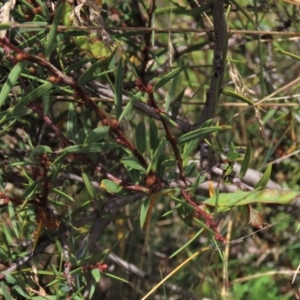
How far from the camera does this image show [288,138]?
165 centimetres

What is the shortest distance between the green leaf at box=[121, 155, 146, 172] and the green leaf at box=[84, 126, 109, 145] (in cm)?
7

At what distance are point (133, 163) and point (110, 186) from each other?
0.17ft

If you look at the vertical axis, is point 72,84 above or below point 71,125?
above

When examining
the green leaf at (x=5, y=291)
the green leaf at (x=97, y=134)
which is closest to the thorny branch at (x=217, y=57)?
the green leaf at (x=97, y=134)

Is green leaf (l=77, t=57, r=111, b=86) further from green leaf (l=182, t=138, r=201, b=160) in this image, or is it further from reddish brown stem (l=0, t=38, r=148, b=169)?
green leaf (l=182, t=138, r=201, b=160)

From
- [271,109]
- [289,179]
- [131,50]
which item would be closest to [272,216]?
[289,179]

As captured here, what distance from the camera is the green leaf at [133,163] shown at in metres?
0.93

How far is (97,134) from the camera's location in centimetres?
88

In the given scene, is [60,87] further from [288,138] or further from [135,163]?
[288,138]

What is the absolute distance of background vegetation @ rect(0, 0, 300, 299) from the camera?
0.90m

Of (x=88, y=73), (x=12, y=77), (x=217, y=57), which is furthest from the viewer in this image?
(x=217, y=57)

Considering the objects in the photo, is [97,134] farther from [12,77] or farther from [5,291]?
[5,291]

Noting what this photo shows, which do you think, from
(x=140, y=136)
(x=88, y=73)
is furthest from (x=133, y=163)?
(x=88, y=73)

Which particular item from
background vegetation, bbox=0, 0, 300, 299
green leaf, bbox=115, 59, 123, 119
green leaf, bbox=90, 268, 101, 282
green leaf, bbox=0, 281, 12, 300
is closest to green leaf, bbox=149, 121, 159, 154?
background vegetation, bbox=0, 0, 300, 299
